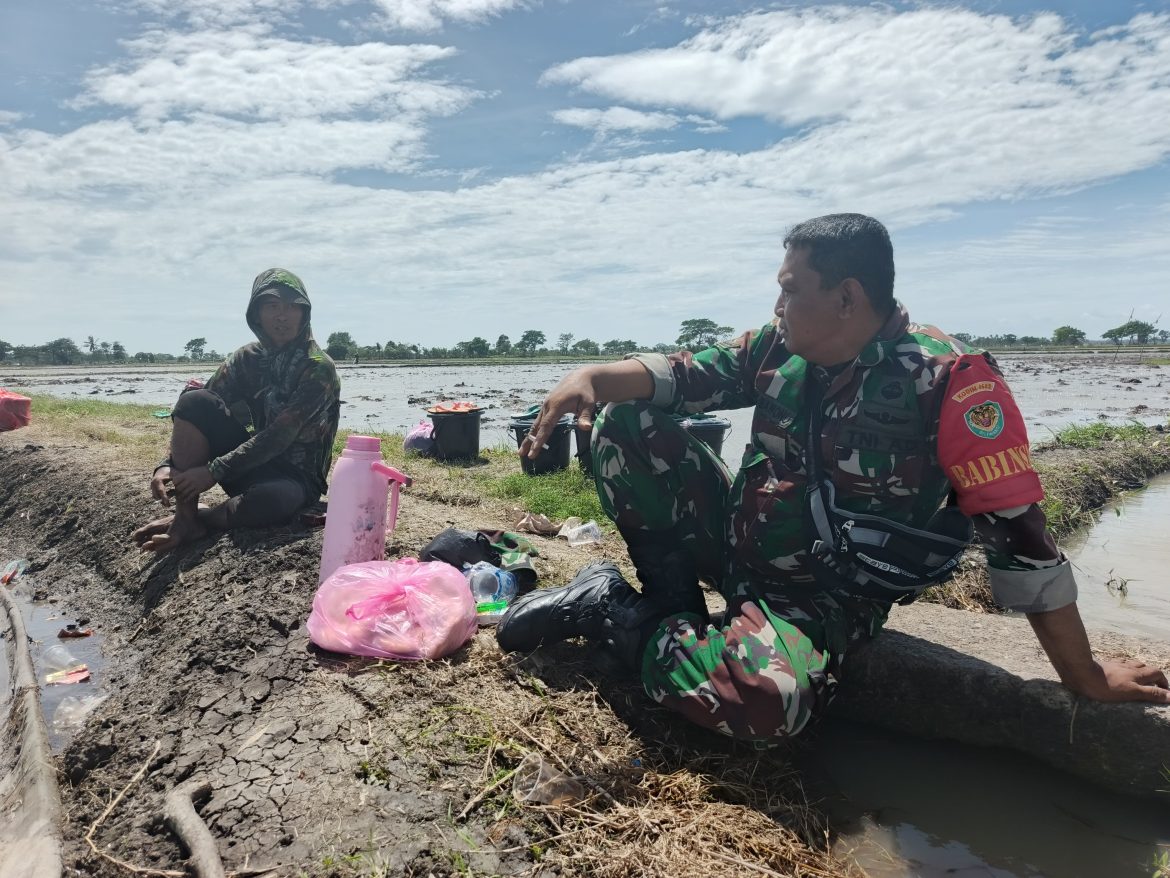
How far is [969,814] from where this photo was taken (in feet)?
7.18

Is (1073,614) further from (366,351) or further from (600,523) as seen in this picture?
(366,351)

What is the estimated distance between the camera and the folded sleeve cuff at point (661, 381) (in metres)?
2.63

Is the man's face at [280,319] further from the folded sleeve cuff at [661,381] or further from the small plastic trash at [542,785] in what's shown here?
the small plastic trash at [542,785]

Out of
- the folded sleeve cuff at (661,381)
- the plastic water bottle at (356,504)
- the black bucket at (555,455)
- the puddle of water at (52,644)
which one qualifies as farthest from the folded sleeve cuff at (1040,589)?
the black bucket at (555,455)

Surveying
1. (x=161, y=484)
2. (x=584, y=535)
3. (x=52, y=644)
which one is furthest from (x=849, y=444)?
A: (x=52, y=644)

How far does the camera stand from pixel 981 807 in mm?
2225

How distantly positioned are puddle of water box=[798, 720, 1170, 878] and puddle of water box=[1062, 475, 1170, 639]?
61.2 inches

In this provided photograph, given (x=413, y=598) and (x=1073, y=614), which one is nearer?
(x=1073, y=614)

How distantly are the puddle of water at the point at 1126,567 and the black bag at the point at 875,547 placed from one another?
193 centimetres

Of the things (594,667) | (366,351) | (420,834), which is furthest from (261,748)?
(366,351)

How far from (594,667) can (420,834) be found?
0.89 m

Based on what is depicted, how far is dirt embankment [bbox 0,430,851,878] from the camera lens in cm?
180

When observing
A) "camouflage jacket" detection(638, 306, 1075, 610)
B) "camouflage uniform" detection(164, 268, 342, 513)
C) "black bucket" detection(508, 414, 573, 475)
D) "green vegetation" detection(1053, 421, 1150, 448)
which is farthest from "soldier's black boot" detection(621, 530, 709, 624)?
"green vegetation" detection(1053, 421, 1150, 448)

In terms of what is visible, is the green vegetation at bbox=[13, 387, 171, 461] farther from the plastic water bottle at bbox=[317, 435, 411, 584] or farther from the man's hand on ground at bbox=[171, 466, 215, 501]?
the plastic water bottle at bbox=[317, 435, 411, 584]
